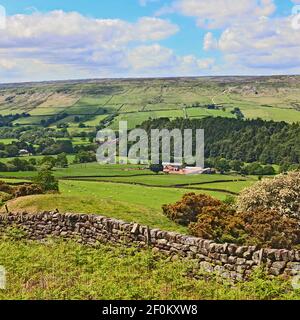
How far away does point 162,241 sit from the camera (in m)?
14.1

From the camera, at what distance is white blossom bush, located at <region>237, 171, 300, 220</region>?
3953 centimetres

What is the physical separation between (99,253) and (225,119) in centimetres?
16391

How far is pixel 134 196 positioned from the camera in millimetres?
59156

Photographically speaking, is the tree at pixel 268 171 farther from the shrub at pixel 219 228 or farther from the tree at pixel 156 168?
Answer: the shrub at pixel 219 228

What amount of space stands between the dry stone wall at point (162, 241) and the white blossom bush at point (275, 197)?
23.3m

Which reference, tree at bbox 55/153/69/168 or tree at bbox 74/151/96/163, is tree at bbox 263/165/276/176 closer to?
tree at bbox 74/151/96/163

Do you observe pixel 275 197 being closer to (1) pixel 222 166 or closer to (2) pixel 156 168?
(2) pixel 156 168

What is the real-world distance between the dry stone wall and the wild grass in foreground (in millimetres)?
371

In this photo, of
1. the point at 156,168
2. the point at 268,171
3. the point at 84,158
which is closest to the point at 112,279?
the point at 156,168

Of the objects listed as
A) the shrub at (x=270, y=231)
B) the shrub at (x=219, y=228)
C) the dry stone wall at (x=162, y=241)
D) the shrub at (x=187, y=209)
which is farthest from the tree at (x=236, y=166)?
the dry stone wall at (x=162, y=241)

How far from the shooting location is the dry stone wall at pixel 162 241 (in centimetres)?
1173

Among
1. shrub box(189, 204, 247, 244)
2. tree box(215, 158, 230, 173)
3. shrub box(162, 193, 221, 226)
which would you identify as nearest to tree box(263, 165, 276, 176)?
tree box(215, 158, 230, 173)
